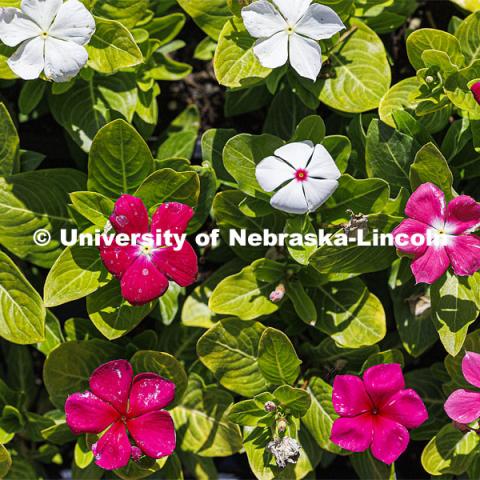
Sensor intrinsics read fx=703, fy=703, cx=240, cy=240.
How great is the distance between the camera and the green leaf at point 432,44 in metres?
1.66

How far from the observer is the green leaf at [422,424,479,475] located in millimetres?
1745

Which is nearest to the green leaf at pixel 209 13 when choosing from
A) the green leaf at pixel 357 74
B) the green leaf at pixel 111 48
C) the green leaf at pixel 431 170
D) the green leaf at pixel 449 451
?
the green leaf at pixel 111 48

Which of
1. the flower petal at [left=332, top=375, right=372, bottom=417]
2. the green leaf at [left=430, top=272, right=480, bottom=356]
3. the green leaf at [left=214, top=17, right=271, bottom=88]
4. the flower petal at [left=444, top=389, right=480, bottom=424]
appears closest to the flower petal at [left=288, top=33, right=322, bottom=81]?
the green leaf at [left=214, top=17, right=271, bottom=88]

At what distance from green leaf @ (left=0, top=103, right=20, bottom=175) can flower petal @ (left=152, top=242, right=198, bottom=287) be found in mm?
525

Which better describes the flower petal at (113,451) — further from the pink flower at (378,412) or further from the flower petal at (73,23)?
the flower petal at (73,23)

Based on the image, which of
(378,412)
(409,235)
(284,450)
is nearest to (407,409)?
(378,412)

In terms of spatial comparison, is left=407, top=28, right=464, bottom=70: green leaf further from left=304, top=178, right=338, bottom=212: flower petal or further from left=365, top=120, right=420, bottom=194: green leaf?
left=304, top=178, right=338, bottom=212: flower petal

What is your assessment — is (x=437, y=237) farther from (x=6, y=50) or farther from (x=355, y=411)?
(x=6, y=50)

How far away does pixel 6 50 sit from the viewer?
1678 millimetres

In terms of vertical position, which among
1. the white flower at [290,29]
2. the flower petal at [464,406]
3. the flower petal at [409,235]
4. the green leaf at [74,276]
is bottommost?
the flower petal at [464,406]

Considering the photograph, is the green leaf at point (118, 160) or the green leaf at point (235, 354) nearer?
the green leaf at point (118, 160)

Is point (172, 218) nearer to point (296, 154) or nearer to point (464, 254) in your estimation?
point (296, 154)

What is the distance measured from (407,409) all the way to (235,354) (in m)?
0.44

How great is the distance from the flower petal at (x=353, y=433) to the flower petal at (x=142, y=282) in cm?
49
